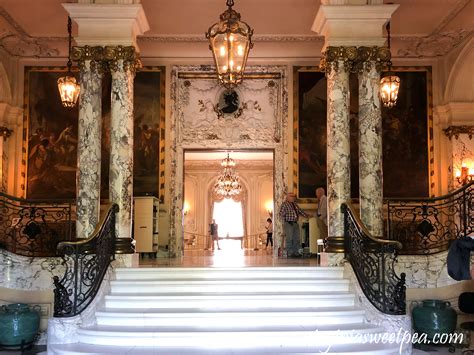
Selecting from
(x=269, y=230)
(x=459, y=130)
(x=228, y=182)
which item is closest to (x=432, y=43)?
(x=459, y=130)

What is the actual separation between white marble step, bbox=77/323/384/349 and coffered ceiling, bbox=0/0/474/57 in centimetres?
725

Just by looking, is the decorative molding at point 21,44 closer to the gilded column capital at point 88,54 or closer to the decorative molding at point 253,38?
the decorative molding at point 253,38

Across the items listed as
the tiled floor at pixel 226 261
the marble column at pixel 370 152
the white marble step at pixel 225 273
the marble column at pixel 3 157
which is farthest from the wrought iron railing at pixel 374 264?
the marble column at pixel 3 157

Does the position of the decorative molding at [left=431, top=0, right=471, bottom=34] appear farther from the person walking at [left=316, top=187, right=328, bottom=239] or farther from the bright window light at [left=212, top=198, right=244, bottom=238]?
the bright window light at [left=212, top=198, right=244, bottom=238]

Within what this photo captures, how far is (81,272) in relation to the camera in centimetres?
776

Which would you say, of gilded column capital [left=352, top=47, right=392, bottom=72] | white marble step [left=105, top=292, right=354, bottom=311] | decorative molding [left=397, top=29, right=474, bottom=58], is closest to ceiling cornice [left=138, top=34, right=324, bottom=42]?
decorative molding [left=397, top=29, right=474, bottom=58]

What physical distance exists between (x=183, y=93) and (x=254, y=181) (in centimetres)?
1284

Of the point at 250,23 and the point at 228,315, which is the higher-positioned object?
the point at 250,23

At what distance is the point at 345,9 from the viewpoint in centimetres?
955

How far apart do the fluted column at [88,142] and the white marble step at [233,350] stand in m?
2.70

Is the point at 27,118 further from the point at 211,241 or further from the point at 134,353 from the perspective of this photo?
the point at 211,241

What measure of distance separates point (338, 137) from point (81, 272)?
181 inches

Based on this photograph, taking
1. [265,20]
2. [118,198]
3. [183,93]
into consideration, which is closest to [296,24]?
[265,20]

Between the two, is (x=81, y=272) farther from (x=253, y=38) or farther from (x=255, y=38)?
(x=255, y=38)
